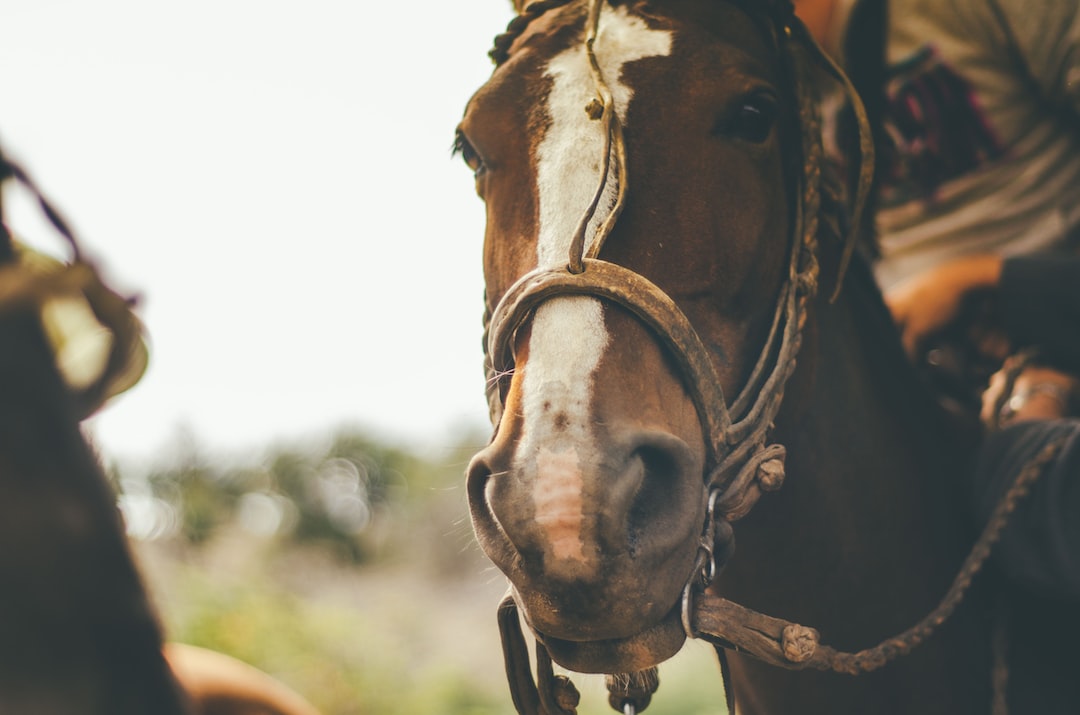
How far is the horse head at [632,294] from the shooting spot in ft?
4.08

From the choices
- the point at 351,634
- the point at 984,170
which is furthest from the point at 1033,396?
the point at 351,634

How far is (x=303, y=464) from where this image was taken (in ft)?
71.1

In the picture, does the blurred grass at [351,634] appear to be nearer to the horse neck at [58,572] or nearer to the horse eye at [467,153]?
the horse eye at [467,153]

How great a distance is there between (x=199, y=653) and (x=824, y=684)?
2.41 metres

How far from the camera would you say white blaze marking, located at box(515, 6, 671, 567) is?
1.21 metres

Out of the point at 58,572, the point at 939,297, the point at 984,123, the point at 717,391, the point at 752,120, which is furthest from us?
the point at 984,123

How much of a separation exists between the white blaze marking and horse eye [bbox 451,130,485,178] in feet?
0.91

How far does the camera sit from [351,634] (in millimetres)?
10039

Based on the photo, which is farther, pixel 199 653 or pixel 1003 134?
pixel 199 653

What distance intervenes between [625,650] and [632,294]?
0.55m

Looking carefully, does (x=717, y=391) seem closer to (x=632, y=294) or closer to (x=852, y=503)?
(x=632, y=294)

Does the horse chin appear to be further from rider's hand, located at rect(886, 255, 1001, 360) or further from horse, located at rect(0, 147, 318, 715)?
rider's hand, located at rect(886, 255, 1001, 360)

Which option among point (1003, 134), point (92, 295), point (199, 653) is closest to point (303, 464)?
point (199, 653)

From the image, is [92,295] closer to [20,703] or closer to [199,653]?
[20,703]
